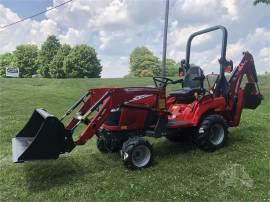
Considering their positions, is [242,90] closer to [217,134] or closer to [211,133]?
[217,134]

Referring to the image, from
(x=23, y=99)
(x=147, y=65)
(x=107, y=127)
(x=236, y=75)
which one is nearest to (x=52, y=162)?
→ (x=107, y=127)

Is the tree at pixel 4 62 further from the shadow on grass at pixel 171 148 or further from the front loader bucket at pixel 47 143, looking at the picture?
the front loader bucket at pixel 47 143

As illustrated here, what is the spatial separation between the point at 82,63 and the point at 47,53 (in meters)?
7.87

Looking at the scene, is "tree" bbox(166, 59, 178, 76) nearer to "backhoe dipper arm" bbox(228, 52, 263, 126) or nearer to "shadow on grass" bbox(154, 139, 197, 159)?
"backhoe dipper arm" bbox(228, 52, 263, 126)

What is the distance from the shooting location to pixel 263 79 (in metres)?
23.4

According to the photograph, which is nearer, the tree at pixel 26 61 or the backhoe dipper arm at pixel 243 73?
the backhoe dipper arm at pixel 243 73

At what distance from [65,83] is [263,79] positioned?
12.5 m

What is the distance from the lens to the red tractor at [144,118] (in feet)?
19.5

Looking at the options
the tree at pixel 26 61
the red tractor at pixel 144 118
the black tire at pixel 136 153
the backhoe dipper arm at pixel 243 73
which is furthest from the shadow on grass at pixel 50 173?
the tree at pixel 26 61

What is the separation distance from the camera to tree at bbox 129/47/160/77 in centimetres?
6074

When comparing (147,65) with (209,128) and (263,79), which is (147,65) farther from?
(209,128)

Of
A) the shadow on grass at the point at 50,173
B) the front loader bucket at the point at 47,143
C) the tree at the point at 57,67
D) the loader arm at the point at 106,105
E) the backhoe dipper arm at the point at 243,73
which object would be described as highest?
the tree at the point at 57,67

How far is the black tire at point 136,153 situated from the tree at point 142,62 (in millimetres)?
52576

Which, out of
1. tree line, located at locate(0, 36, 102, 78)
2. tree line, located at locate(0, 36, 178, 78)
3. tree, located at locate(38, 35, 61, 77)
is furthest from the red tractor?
tree, located at locate(38, 35, 61, 77)
